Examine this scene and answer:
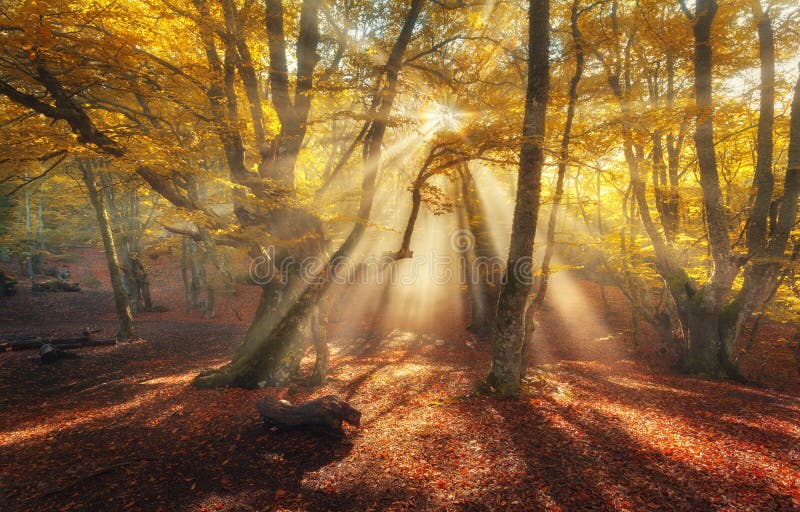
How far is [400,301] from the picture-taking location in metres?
23.5

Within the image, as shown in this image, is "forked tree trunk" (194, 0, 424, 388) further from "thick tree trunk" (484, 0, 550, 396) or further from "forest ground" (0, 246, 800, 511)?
"thick tree trunk" (484, 0, 550, 396)

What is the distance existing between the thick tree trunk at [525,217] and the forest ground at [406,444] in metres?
0.87

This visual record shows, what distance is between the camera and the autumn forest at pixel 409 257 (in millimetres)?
4281

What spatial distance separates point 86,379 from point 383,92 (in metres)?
10.7

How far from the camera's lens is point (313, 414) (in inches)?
209

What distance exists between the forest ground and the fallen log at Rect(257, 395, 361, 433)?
0.25 meters

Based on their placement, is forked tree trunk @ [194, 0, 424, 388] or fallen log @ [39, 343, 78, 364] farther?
fallen log @ [39, 343, 78, 364]

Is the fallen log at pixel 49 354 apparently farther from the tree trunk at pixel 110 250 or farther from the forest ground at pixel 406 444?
the tree trunk at pixel 110 250

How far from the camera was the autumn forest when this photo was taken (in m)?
4.28

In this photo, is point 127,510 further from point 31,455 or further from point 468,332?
point 468,332

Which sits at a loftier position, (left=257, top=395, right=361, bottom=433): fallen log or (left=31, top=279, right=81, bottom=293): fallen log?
(left=31, top=279, right=81, bottom=293): fallen log

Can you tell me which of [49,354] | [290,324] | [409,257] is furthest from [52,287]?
[409,257]

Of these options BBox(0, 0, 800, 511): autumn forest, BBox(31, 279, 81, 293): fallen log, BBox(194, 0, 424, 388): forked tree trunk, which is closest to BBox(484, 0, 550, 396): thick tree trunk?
BBox(0, 0, 800, 511): autumn forest

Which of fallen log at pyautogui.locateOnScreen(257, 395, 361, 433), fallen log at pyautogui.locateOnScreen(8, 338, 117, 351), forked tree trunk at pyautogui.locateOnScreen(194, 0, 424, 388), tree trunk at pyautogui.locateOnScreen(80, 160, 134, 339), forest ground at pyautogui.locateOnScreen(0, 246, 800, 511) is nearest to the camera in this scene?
forest ground at pyautogui.locateOnScreen(0, 246, 800, 511)
